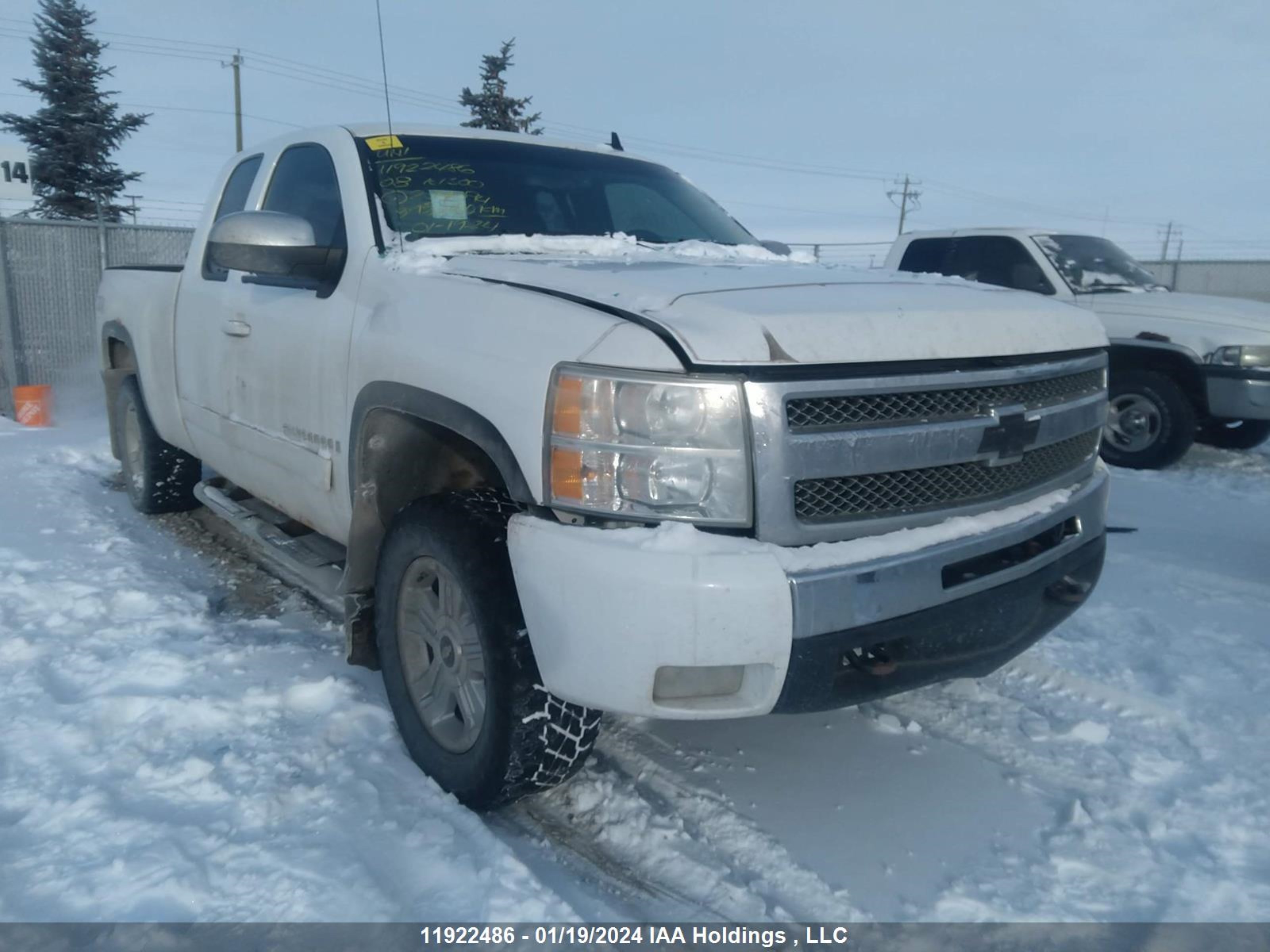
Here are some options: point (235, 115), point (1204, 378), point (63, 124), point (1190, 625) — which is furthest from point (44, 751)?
point (235, 115)

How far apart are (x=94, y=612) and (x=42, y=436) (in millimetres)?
4826

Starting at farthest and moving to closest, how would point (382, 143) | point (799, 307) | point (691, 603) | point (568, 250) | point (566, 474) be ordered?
1. point (382, 143)
2. point (568, 250)
3. point (799, 307)
4. point (566, 474)
5. point (691, 603)

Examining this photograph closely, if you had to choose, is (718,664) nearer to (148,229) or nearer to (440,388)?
(440,388)

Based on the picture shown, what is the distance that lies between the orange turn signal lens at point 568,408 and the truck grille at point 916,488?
1.67 feet

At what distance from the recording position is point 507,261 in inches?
116

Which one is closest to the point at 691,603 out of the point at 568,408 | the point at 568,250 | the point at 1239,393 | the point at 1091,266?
the point at 568,408

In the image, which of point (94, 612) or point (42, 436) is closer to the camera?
point (94, 612)

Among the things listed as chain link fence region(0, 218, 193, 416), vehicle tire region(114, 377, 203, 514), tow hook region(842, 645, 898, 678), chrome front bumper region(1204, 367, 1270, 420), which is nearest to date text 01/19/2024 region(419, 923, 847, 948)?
tow hook region(842, 645, 898, 678)

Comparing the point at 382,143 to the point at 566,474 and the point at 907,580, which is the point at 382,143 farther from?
the point at 907,580

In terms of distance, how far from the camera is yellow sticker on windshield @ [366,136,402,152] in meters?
3.56

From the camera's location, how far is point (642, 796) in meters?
2.83

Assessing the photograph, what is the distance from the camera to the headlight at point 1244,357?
7035mm

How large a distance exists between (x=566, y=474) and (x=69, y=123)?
108 feet


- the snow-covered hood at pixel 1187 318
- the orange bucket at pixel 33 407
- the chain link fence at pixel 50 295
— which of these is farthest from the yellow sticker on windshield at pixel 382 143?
the chain link fence at pixel 50 295
